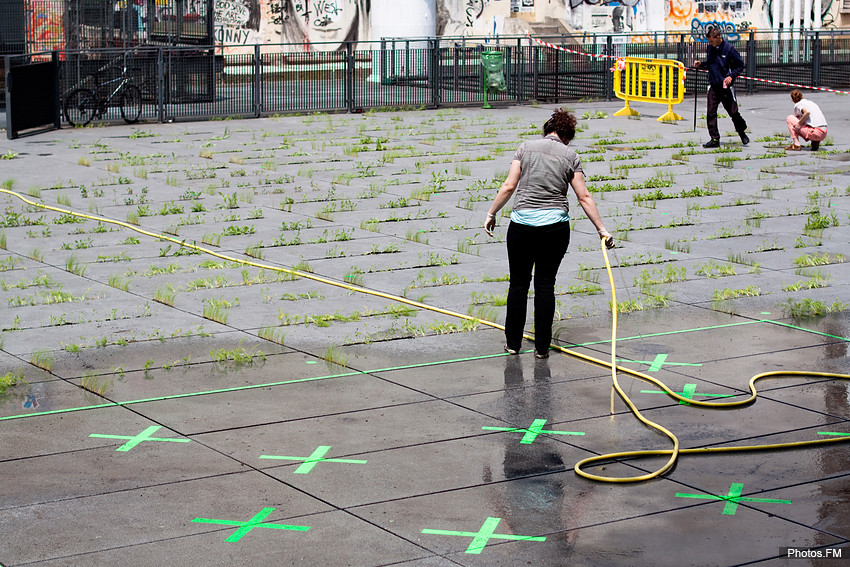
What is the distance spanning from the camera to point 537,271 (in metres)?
8.72

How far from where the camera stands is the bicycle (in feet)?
78.8

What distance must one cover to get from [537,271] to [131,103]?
18.0m

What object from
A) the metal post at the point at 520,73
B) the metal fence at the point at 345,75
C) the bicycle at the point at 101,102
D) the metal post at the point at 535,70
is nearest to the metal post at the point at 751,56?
the metal fence at the point at 345,75

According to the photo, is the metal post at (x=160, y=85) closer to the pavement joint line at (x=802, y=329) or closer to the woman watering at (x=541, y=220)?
the woman watering at (x=541, y=220)

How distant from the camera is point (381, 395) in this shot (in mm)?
7715

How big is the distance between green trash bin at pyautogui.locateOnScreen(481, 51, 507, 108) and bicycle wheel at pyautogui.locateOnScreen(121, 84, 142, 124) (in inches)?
317

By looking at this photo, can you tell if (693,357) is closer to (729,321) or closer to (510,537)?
(729,321)

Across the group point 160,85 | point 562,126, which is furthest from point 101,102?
point 562,126

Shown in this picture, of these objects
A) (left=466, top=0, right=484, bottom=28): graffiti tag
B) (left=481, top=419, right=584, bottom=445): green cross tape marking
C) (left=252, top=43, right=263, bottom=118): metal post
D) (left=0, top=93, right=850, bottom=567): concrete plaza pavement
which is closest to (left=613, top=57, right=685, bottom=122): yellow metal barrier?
(left=252, top=43, right=263, bottom=118): metal post

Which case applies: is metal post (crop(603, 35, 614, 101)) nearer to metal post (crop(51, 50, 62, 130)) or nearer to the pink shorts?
the pink shorts

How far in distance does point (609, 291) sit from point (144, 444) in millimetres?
5116

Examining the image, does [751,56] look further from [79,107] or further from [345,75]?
[79,107]

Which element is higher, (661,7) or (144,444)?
(661,7)

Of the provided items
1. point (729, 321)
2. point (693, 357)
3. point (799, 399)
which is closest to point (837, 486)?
point (799, 399)
